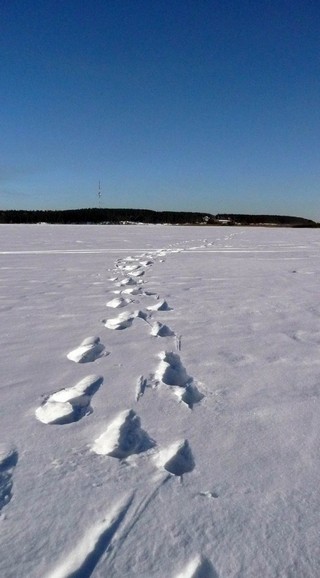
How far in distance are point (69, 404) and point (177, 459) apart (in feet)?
2.37

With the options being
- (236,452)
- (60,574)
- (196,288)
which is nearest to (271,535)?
(236,452)

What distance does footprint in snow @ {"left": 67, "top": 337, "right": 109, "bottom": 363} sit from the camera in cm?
277

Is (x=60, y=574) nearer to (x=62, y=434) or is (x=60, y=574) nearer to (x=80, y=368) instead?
(x=62, y=434)

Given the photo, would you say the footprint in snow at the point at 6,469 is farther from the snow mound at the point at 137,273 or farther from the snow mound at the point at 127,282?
the snow mound at the point at 137,273

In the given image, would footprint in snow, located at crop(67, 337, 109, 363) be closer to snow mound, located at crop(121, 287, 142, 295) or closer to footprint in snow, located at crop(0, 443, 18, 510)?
footprint in snow, located at crop(0, 443, 18, 510)

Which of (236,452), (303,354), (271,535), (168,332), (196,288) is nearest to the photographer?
(271,535)

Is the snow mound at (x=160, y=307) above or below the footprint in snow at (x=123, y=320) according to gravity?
below

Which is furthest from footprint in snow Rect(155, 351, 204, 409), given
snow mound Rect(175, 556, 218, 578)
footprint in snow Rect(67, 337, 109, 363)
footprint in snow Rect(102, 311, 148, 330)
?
snow mound Rect(175, 556, 218, 578)

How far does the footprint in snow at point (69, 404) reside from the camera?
1.93 metres

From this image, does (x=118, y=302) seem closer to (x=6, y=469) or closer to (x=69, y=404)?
(x=69, y=404)

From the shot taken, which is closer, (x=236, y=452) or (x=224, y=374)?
(x=236, y=452)

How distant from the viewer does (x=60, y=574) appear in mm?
1096

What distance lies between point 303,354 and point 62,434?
179 centimetres

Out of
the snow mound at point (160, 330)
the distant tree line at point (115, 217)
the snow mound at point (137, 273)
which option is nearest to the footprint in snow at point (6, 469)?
the snow mound at point (160, 330)
